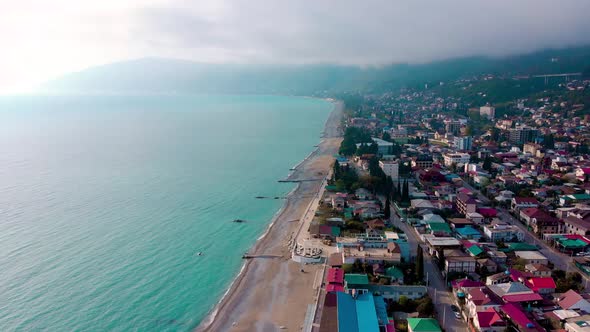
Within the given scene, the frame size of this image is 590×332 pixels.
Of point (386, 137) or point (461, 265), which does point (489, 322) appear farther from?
point (386, 137)

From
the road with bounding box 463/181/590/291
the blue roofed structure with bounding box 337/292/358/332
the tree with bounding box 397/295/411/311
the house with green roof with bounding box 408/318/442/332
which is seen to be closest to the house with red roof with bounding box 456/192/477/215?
the road with bounding box 463/181/590/291

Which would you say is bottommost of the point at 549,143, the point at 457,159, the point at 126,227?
the point at 549,143

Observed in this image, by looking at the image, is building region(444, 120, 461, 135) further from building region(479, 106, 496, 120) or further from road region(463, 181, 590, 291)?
road region(463, 181, 590, 291)

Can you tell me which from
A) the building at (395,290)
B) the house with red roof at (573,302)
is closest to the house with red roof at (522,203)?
the house with red roof at (573,302)

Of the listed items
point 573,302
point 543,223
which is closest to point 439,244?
point 573,302

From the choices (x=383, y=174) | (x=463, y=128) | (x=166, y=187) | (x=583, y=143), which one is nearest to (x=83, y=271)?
(x=166, y=187)

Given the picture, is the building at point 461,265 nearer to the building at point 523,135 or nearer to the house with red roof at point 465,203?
the house with red roof at point 465,203
